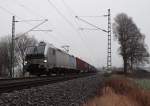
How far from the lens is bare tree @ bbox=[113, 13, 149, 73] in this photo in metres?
66.6

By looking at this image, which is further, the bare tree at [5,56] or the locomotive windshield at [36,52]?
the bare tree at [5,56]

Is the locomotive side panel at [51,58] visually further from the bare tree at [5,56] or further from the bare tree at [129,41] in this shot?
the bare tree at [5,56]

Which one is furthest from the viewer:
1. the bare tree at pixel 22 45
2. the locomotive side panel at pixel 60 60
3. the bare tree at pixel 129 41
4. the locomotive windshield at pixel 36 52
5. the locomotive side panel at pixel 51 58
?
the bare tree at pixel 22 45

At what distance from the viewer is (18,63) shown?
84.0 m

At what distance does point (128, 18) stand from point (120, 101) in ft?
195

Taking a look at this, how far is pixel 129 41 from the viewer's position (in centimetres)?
6738

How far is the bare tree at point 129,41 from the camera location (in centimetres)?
6656

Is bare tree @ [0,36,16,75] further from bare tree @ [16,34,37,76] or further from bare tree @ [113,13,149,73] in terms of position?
bare tree @ [113,13,149,73]

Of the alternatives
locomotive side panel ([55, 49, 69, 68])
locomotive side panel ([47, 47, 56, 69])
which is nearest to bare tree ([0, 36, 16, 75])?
locomotive side panel ([55, 49, 69, 68])

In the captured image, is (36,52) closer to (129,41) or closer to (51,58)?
(51,58)

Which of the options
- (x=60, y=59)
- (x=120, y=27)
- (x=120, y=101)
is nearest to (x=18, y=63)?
(x=120, y=27)

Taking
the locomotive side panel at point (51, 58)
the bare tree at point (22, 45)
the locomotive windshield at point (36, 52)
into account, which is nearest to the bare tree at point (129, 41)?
the bare tree at point (22, 45)

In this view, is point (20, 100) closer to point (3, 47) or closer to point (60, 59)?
point (60, 59)

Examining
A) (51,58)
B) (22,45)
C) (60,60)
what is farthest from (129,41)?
(51,58)
